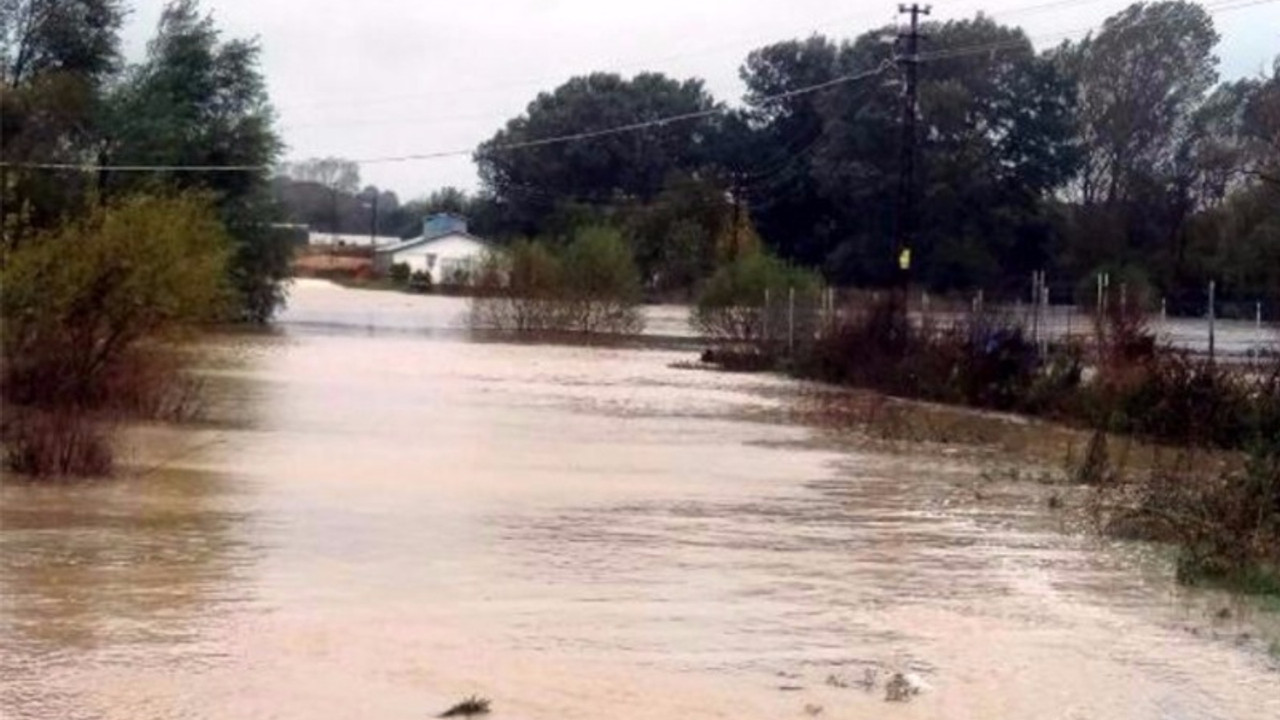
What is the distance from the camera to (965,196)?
3044 inches

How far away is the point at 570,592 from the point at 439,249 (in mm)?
93352

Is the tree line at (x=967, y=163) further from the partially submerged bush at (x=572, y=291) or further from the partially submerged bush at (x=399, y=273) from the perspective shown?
the partially submerged bush at (x=399, y=273)

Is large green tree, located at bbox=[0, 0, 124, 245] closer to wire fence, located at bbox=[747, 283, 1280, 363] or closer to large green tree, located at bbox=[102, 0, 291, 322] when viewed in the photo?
large green tree, located at bbox=[102, 0, 291, 322]

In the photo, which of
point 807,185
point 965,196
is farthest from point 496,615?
point 807,185

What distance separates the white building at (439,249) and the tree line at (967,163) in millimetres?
Answer: 8834

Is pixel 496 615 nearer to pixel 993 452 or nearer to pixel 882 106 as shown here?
pixel 993 452

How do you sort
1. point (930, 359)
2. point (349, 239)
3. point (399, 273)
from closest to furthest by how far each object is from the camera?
point (930, 359), point (399, 273), point (349, 239)

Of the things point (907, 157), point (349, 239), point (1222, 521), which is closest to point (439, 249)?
point (349, 239)

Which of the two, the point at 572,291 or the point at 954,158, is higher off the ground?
the point at 954,158

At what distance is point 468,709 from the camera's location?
36.7ft

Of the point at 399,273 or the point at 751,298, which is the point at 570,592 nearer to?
the point at 751,298

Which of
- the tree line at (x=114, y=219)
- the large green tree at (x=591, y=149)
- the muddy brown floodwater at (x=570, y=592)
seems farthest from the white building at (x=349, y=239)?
the muddy brown floodwater at (x=570, y=592)

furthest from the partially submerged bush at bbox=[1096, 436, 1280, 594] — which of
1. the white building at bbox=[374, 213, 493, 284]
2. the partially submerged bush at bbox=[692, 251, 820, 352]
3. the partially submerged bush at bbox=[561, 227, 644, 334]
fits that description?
the white building at bbox=[374, 213, 493, 284]

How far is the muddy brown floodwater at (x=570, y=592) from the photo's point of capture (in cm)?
1195
